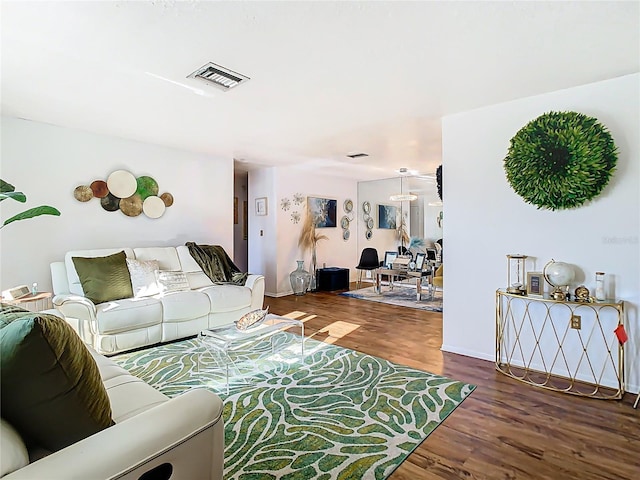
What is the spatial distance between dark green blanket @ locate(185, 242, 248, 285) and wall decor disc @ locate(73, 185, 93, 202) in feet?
3.95

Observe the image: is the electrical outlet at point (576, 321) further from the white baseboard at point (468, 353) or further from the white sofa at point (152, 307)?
the white sofa at point (152, 307)

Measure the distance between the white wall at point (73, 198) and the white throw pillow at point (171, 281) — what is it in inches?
31.7

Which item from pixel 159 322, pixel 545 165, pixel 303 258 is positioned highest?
pixel 545 165

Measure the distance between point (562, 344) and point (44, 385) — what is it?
3282mm

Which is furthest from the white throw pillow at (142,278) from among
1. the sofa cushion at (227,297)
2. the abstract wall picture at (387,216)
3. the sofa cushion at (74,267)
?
the abstract wall picture at (387,216)

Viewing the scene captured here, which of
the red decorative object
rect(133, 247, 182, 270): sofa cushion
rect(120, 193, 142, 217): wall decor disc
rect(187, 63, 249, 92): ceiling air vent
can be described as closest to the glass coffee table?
rect(133, 247, 182, 270): sofa cushion

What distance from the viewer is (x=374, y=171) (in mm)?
6617

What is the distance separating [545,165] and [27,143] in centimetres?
484

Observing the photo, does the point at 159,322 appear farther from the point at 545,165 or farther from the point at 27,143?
the point at 545,165

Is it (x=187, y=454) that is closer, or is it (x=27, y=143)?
(x=187, y=454)

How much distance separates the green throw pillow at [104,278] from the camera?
130 inches

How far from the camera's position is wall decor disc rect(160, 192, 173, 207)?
4.53 m

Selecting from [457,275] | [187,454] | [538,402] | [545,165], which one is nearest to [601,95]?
[545,165]

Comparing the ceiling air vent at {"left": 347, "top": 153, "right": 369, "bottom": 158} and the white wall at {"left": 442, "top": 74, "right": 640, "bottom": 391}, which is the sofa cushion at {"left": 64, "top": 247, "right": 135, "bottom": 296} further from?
the white wall at {"left": 442, "top": 74, "right": 640, "bottom": 391}
